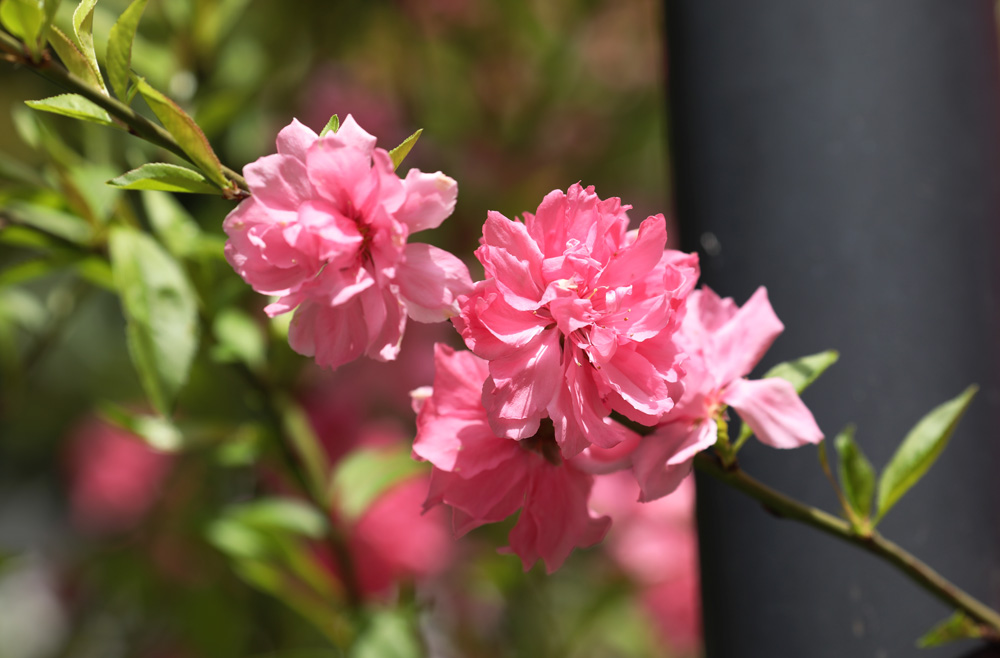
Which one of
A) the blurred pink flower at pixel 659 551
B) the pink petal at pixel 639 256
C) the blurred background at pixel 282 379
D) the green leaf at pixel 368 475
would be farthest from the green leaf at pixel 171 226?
the blurred pink flower at pixel 659 551

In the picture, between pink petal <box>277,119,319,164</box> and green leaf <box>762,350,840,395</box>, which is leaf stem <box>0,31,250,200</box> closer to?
pink petal <box>277,119,319,164</box>

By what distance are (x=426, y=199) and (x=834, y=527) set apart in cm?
15

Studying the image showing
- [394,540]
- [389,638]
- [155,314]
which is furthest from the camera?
[394,540]

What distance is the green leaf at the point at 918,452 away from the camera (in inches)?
10.6

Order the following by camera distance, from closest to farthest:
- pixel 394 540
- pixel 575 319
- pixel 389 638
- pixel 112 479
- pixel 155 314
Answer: pixel 575 319 < pixel 155 314 < pixel 389 638 < pixel 394 540 < pixel 112 479

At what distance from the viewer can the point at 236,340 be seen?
0.44 metres

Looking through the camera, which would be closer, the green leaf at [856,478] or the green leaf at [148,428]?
the green leaf at [856,478]

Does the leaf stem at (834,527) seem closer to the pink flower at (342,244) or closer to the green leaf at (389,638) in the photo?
the pink flower at (342,244)

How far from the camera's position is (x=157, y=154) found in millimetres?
526

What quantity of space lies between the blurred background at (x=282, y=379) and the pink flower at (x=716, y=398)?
0.84 ft

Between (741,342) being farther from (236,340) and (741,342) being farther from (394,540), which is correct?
(394,540)

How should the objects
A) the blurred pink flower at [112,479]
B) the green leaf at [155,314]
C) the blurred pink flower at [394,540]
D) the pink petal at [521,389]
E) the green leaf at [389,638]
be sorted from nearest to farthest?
the pink petal at [521,389], the green leaf at [155,314], the green leaf at [389,638], the blurred pink flower at [394,540], the blurred pink flower at [112,479]

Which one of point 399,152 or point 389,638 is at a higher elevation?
point 399,152

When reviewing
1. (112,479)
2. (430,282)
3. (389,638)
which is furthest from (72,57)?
(112,479)
